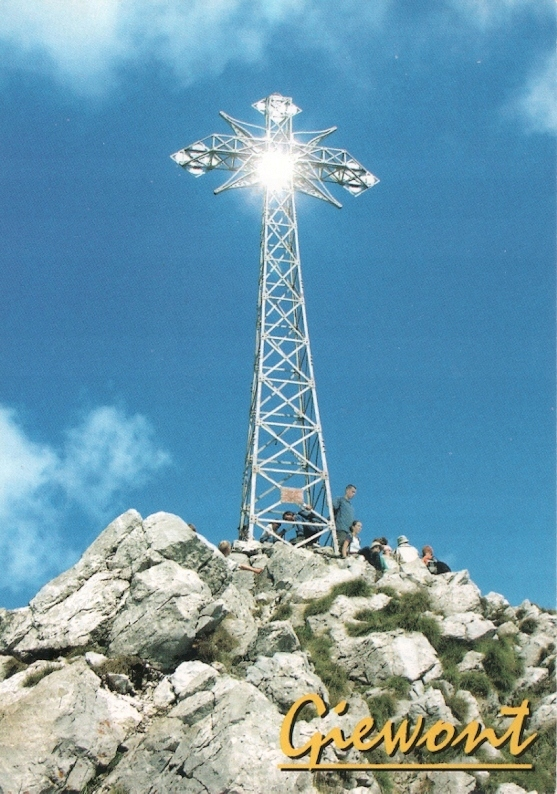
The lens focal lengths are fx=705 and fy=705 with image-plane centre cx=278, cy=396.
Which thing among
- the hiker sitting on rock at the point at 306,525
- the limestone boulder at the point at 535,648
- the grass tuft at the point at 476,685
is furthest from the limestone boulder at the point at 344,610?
the hiker sitting on rock at the point at 306,525

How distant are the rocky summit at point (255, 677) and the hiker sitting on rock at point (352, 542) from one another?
5.84ft

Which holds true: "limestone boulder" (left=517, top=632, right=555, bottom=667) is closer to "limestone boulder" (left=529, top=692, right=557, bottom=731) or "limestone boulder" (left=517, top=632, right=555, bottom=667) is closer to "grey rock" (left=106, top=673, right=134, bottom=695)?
"limestone boulder" (left=529, top=692, right=557, bottom=731)

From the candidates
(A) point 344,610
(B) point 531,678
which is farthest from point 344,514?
(B) point 531,678

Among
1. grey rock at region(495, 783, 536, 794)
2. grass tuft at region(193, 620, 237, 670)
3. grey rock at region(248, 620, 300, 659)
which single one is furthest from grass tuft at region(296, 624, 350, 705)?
grey rock at region(495, 783, 536, 794)

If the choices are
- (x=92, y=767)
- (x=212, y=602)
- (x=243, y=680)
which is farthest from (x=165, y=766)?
(x=212, y=602)

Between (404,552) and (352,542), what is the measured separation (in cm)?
160

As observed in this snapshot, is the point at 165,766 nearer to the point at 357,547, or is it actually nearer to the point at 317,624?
the point at 317,624

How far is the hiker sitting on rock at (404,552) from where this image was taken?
1796 cm

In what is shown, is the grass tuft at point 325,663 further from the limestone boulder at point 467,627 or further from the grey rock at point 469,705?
the limestone boulder at point 467,627

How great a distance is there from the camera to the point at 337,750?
10.4 metres

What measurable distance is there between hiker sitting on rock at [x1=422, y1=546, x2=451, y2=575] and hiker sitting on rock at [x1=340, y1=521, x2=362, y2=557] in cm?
178

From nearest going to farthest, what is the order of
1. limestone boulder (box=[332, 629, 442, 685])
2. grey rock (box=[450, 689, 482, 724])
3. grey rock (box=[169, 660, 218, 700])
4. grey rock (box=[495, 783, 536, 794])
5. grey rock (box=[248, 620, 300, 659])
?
grey rock (box=[495, 783, 536, 794])
grey rock (box=[169, 660, 218, 700])
grey rock (box=[450, 689, 482, 724])
grey rock (box=[248, 620, 300, 659])
limestone boulder (box=[332, 629, 442, 685])

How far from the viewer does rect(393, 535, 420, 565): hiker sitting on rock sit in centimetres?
1796

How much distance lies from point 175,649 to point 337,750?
11.1 feet
